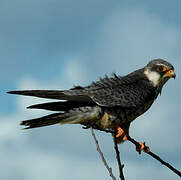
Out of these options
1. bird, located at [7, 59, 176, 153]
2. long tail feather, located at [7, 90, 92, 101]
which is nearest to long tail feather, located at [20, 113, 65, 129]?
bird, located at [7, 59, 176, 153]

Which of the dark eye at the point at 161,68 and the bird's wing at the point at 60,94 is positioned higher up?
the dark eye at the point at 161,68

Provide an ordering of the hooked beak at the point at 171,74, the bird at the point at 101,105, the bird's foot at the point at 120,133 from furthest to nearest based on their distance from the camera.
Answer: the hooked beak at the point at 171,74 → the bird's foot at the point at 120,133 → the bird at the point at 101,105

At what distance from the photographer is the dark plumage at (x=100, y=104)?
4.86 m

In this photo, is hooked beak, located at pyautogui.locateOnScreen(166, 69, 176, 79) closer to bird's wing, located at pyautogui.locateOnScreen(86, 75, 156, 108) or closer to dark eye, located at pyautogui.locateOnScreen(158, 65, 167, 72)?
dark eye, located at pyautogui.locateOnScreen(158, 65, 167, 72)

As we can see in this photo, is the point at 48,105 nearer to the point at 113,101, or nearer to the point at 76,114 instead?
the point at 76,114

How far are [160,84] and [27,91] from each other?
270 cm

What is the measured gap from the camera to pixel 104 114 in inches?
195

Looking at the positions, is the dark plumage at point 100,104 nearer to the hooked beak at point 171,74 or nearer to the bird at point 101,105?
the bird at point 101,105

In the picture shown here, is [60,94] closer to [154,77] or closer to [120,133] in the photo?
[120,133]

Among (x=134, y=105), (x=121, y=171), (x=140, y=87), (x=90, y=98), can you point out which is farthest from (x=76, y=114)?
(x=121, y=171)

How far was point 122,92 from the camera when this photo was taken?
5344mm

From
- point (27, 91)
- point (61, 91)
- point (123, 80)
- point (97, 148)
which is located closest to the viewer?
point (97, 148)

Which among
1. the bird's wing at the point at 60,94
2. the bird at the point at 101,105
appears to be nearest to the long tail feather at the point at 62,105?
the bird at the point at 101,105

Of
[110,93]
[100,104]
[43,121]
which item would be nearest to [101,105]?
[100,104]
